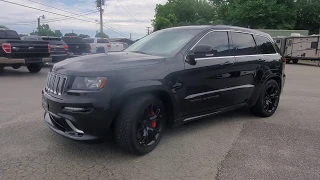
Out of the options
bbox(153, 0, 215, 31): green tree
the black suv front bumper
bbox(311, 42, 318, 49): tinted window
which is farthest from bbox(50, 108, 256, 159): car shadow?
bbox(153, 0, 215, 31): green tree

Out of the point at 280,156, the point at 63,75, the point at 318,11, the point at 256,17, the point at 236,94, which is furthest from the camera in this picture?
the point at 318,11

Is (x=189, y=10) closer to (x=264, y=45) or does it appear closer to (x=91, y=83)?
(x=264, y=45)

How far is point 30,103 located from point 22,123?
175cm

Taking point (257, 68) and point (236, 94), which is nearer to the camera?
point (236, 94)

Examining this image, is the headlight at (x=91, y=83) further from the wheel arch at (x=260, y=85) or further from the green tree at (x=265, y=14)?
the green tree at (x=265, y=14)

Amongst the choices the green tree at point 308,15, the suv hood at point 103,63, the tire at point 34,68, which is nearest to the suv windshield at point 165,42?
the suv hood at point 103,63

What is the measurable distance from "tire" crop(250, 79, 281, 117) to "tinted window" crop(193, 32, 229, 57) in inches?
55.1

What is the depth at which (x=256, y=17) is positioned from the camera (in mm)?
37250

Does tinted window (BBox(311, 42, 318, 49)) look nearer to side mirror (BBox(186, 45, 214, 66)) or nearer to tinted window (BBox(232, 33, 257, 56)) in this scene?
tinted window (BBox(232, 33, 257, 56))

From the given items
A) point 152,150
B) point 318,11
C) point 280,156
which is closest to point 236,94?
point 280,156

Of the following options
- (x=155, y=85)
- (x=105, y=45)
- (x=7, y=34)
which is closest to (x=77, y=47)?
(x=105, y=45)

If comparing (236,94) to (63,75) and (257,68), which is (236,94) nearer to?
(257,68)

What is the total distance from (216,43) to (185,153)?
1942mm

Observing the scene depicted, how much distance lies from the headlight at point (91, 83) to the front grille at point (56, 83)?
0.80 ft
